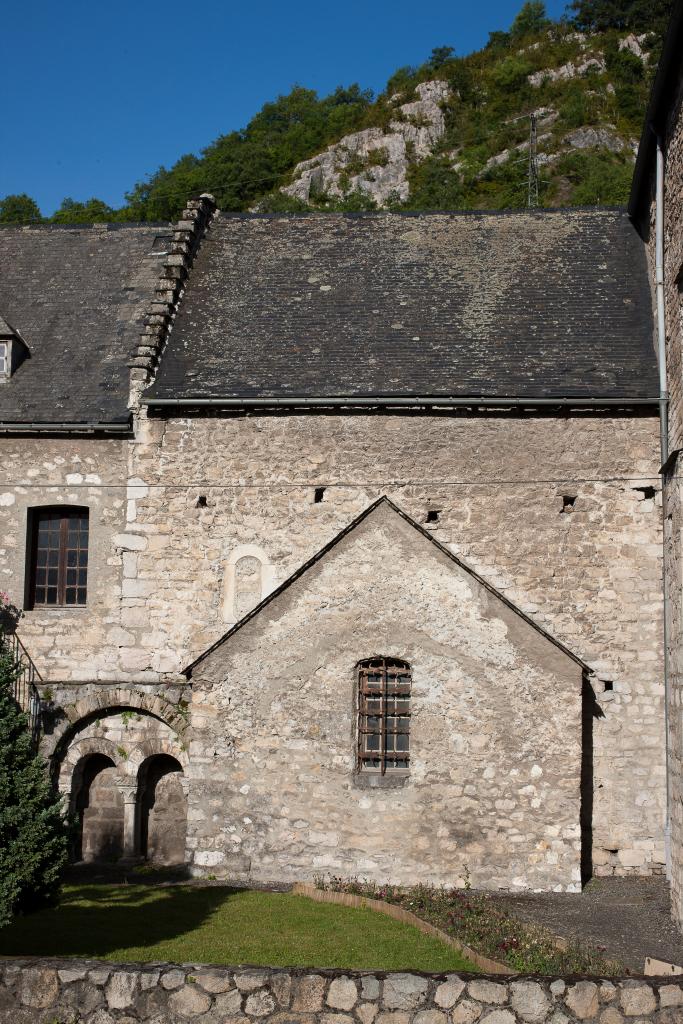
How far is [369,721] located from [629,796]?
14.3 feet

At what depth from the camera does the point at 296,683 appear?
1511 centimetres

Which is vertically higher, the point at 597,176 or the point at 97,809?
the point at 597,176

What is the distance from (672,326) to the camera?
51.8 ft

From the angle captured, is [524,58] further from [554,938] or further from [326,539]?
[554,938]

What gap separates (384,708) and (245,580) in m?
3.61

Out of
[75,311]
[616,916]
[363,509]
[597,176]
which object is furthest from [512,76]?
[616,916]

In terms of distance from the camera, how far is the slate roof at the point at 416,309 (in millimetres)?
17469

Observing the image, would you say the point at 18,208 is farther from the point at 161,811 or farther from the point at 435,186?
the point at 161,811

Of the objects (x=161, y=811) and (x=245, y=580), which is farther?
(x=245, y=580)

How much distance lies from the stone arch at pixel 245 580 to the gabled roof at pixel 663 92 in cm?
907

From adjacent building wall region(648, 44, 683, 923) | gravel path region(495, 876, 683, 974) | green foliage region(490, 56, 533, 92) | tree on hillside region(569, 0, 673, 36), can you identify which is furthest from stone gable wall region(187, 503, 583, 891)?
→ tree on hillside region(569, 0, 673, 36)

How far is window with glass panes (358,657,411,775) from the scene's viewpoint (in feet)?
49.6

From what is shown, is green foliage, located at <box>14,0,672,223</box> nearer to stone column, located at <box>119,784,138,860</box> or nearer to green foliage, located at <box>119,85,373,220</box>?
green foliage, located at <box>119,85,373,220</box>

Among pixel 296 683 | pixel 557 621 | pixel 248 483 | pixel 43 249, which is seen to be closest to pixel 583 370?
pixel 557 621
